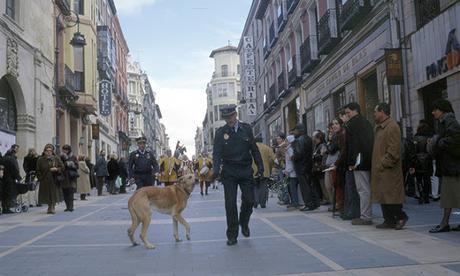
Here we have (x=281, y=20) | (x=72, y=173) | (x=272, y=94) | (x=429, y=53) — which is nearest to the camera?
(x=429, y=53)

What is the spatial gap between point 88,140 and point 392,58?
22249 millimetres

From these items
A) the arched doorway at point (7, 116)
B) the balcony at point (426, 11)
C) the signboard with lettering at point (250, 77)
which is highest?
the signboard with lettering at point (250, 77)

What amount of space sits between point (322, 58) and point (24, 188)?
12678mm

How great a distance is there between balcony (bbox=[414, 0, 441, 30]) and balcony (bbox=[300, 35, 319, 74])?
8.55m

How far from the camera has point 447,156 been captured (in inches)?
282

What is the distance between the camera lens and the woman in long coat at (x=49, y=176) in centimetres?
1308

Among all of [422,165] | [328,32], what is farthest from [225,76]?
[422,165]

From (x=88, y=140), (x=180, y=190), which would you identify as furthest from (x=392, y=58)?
(x=88, y=140)

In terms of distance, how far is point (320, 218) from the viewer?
9734 mm

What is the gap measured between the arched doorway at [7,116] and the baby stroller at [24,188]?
7.55 ft

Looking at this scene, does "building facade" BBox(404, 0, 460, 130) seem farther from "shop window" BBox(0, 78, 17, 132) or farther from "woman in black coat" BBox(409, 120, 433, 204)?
"shop window" BBox(0, 78, 17, 132)

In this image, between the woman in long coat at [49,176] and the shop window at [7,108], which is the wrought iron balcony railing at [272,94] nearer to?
the shop window at [7,108]

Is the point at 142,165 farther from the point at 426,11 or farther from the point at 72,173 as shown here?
the point at 426,11

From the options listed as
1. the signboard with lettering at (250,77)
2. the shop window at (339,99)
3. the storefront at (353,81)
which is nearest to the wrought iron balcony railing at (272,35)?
the signboard with lettering at (250,77)
